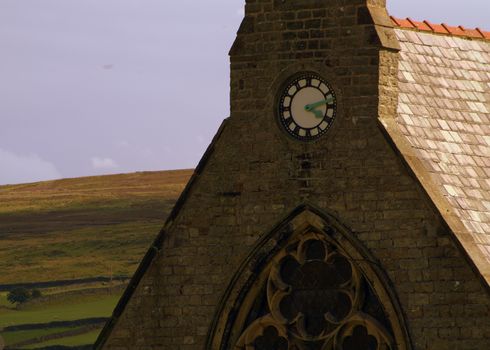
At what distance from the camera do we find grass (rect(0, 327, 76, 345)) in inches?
3031

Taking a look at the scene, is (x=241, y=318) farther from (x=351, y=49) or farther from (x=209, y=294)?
(x=351, y=49)

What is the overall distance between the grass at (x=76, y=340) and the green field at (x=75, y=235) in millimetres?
49

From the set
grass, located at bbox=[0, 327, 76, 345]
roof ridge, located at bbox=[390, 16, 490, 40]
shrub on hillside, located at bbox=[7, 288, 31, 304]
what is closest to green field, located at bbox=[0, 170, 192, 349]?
grass, located at bbox=[0, 327, 76, 345]

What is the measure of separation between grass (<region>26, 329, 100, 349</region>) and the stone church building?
100 feet

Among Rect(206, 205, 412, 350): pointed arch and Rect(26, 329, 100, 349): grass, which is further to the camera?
Rect(26, 329, 100, 349): grass

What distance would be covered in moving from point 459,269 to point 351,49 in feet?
14.5

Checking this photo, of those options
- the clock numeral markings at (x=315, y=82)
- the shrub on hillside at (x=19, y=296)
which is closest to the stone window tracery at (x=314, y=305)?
the clock numeral markings at (x=315, y=82)

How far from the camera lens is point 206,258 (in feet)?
142

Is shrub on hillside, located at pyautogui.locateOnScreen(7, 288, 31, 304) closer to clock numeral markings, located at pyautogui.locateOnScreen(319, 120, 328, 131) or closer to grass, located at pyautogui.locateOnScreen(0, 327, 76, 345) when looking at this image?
grass, located at pyautogui.locateOnScreen(0, 327, 76, 345)

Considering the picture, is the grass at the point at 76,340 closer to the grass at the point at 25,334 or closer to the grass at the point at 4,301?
the grass at the point at 25,334

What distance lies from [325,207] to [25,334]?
38251mm

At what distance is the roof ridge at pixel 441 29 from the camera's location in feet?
146

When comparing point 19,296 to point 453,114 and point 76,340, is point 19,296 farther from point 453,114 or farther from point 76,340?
point 453,114

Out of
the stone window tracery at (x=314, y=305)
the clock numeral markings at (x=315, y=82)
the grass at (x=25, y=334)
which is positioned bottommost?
the stone window tracery at (x=314, y=305)
